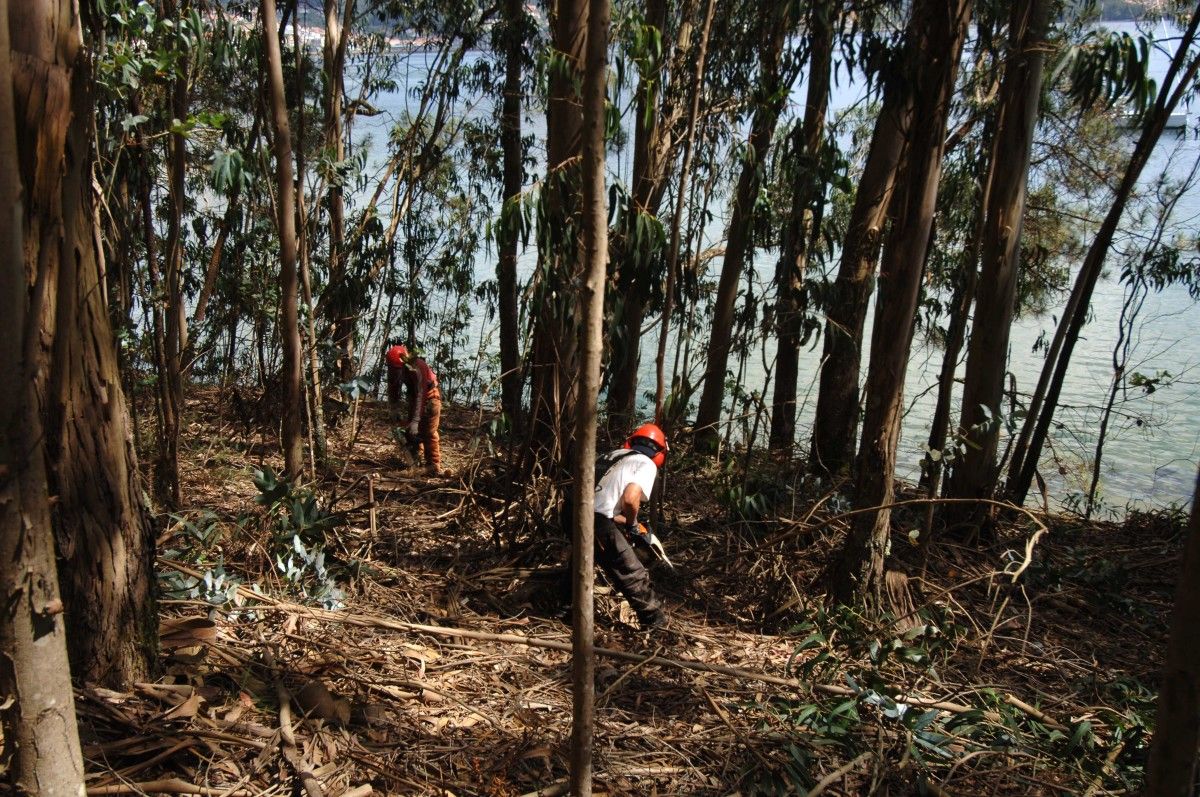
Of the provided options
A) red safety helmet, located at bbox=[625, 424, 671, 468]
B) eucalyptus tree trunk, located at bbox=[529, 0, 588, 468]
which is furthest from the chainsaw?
eucalyptus tree trunk, located at bbox=[529, 0, 588, 468]

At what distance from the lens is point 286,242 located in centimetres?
550

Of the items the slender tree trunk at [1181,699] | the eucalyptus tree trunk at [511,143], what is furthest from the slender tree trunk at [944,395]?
the eucalyptus tree trunk at [511,143]

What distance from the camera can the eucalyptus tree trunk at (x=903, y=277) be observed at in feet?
14.7

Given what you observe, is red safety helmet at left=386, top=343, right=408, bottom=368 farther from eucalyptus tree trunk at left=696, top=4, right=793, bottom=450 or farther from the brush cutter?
eucalyptus tree trunk at left=696, top=4, right=793, bottom=450

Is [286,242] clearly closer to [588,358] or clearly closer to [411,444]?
[411,444]

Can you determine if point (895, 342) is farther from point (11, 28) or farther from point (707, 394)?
point (707, 394)

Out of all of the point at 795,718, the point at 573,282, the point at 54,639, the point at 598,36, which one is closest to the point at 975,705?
the point at 795,718

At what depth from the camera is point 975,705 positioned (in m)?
4.16

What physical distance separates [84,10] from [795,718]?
4133mm

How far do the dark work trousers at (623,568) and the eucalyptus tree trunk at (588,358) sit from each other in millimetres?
2434

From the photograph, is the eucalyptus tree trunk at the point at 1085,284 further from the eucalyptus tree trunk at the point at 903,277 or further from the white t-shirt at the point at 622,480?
the white t-shirt at the point at 622,480

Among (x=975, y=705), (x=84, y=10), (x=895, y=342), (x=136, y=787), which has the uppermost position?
(x=84, y=10)

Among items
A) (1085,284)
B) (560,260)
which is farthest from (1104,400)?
(560,260)

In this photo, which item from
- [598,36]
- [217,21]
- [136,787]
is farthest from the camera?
[217,21]
